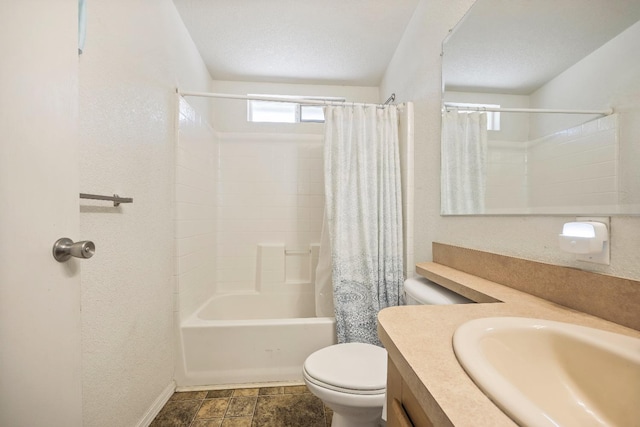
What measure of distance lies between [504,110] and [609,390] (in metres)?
0.91

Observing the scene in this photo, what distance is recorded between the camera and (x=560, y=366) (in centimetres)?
46

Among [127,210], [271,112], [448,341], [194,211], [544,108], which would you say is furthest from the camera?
[271,112]

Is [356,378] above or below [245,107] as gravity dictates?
below

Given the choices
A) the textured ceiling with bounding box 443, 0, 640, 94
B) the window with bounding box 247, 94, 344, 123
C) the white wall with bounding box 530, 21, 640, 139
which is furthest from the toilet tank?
the window with bounding box 247, 94, 344, 123

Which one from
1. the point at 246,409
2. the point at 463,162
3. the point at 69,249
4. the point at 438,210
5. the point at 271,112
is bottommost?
the point at 246,409

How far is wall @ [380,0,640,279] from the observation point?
573 millimetres

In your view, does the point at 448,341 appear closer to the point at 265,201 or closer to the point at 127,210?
the point at 127,210

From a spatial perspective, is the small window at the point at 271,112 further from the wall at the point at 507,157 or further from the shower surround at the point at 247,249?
the wall at the point at 507,157

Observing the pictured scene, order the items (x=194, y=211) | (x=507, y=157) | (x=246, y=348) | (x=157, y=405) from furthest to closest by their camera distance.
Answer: (x=194, y=211)
(x=246, y=348)
(x=157, y=405)
(x=507, y=157)

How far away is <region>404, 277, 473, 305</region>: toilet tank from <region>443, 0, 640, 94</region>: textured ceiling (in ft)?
2.60

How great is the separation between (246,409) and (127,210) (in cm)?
118

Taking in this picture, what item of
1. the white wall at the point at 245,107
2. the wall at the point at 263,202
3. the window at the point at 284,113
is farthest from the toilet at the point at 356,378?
the window at the point at 284,113

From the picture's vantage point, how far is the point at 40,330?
49 cm

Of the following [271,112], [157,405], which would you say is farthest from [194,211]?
[271,112]
